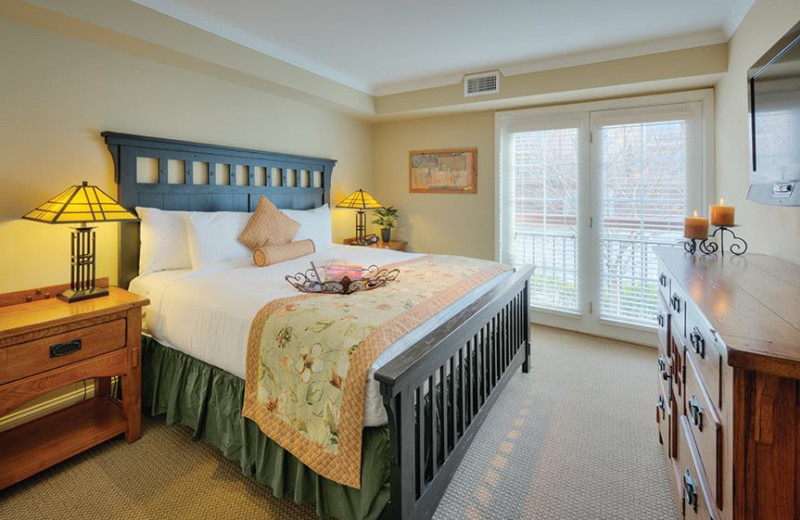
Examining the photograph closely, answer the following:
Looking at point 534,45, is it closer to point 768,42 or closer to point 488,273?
point 768,42

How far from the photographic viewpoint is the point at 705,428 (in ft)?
3.68

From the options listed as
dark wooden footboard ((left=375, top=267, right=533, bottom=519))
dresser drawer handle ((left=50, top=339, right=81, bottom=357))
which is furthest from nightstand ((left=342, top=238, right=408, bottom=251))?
dresser drawer handle ((left=50, top=339, right=81, bottom=357))

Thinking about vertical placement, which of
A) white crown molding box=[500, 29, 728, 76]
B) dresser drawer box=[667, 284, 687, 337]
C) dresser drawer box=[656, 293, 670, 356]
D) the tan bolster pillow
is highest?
white crown molding box=[500, 29, 728, 76]

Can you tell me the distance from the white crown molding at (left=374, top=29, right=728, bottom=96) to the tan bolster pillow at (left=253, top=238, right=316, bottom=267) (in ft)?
7.04

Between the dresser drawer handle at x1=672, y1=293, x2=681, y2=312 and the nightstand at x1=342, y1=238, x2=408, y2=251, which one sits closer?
the dresser drawer handle at x1=672, y1=293, x2=681, y2=312

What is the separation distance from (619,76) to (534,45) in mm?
744

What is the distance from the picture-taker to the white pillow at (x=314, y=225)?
3.55m

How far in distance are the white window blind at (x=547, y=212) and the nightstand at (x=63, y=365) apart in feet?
11.1

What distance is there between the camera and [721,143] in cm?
317

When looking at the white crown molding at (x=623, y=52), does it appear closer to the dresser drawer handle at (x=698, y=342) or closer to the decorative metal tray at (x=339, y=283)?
the decorative metal tray at (x=339, y=283)

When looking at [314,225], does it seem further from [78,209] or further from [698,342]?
[698,342]

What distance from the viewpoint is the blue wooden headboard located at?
278cm

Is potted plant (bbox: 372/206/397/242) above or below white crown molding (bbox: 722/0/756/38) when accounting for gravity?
below

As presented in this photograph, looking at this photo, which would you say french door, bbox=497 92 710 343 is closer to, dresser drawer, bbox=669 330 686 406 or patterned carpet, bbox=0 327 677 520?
patterned carpet, bbox=0 327 677 520
